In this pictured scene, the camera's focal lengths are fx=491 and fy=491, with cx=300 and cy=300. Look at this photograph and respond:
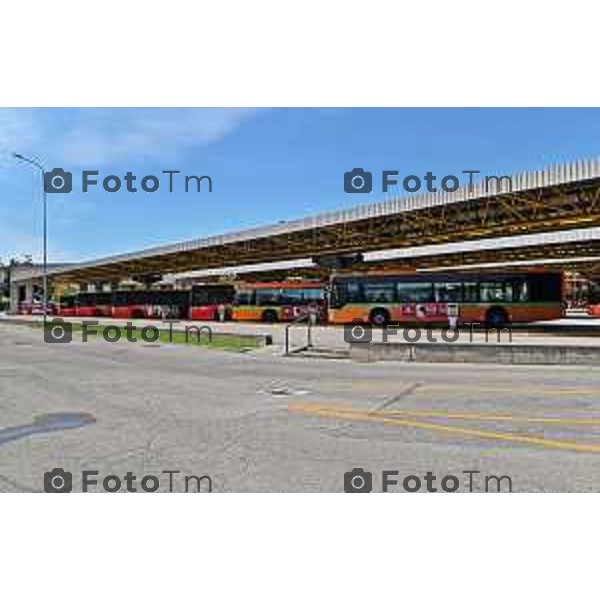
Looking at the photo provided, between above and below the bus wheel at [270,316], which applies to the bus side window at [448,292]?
above

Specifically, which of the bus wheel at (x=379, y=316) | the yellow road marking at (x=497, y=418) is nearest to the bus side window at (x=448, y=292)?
the bus wheel at (x=379, y=316)

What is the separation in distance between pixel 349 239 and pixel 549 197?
45.9 ft

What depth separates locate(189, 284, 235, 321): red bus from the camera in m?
35.4

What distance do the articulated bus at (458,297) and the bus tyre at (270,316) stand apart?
7480mm

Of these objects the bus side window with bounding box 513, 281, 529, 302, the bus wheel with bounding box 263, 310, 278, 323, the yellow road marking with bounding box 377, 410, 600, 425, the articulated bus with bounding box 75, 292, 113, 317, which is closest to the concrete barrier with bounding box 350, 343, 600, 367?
the yellow road marking with bounding box 377, 410, 600, 425

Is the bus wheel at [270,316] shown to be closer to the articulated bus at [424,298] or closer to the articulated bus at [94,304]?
the articulated bus at [424,298]

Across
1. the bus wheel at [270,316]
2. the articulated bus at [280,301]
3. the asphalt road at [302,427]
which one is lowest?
the asphalt road at [302,427]

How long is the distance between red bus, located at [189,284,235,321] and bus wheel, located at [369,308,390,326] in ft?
40.0

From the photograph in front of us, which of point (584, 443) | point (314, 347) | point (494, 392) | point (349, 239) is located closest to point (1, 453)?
point (584, 443)

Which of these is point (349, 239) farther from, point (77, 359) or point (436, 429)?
point (436, 429)

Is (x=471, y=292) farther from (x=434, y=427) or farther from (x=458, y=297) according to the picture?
(x=434, y=427)

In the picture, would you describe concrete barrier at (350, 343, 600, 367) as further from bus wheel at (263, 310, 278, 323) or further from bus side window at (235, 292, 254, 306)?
bus side window at (235, 292, 254, 306)

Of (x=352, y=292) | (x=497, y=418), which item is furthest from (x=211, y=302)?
(x=497, y=418)

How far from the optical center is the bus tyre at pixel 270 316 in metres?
32.6
